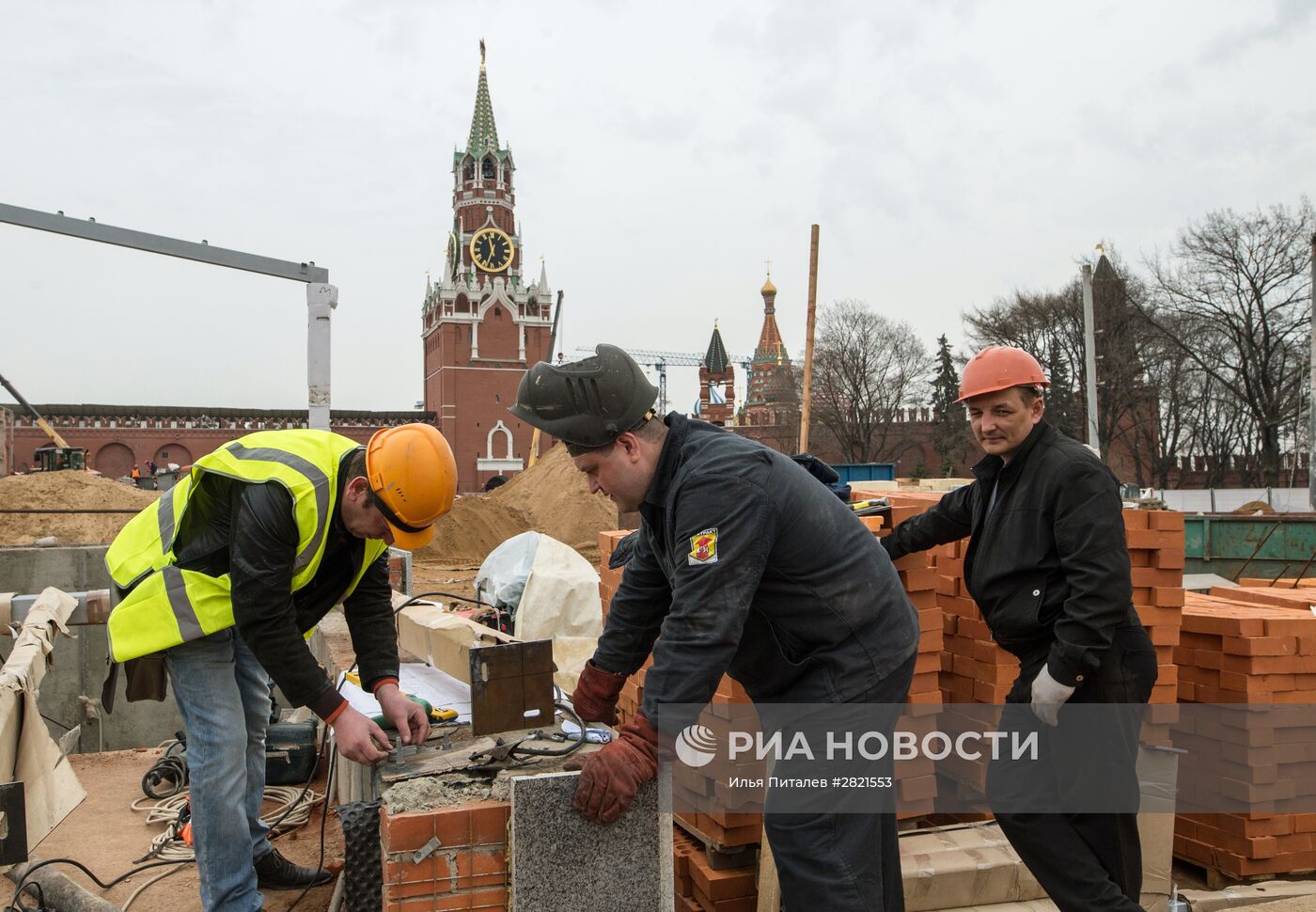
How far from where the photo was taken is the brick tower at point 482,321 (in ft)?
197

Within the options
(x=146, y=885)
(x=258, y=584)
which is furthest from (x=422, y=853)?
(x=146, y=885)

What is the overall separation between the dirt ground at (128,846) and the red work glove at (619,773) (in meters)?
2.00

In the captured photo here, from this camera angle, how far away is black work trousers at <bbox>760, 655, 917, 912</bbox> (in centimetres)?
234

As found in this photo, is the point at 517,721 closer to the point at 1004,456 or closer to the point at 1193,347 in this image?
the point at 1004,456

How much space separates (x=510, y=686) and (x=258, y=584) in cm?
88

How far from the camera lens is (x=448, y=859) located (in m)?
2.59

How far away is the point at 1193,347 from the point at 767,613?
38594mm

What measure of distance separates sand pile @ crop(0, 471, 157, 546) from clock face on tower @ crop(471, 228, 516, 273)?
→ 45803mm

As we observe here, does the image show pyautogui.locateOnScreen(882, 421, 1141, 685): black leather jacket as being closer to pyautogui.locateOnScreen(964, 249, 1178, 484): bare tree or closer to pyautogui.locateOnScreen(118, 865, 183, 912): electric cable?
pyautogui.locateOnScreen(118, 865, 183, 912): electric cable

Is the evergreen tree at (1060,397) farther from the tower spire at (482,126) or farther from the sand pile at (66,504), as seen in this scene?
the tower spire at (482,126)

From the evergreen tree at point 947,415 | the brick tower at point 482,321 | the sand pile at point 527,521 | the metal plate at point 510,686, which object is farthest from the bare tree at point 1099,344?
the metal plate at point 510,686

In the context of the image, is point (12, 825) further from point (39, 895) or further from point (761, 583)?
point (761, 583)

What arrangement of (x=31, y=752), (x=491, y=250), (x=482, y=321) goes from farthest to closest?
(x=491, y=250), (x=482, y=321), (x=31, y=752)

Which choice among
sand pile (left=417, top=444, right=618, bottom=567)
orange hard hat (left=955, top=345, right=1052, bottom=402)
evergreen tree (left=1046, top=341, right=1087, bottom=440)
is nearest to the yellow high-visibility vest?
orange hard hat (left=955, top=345, right=1052, bottom=402)
